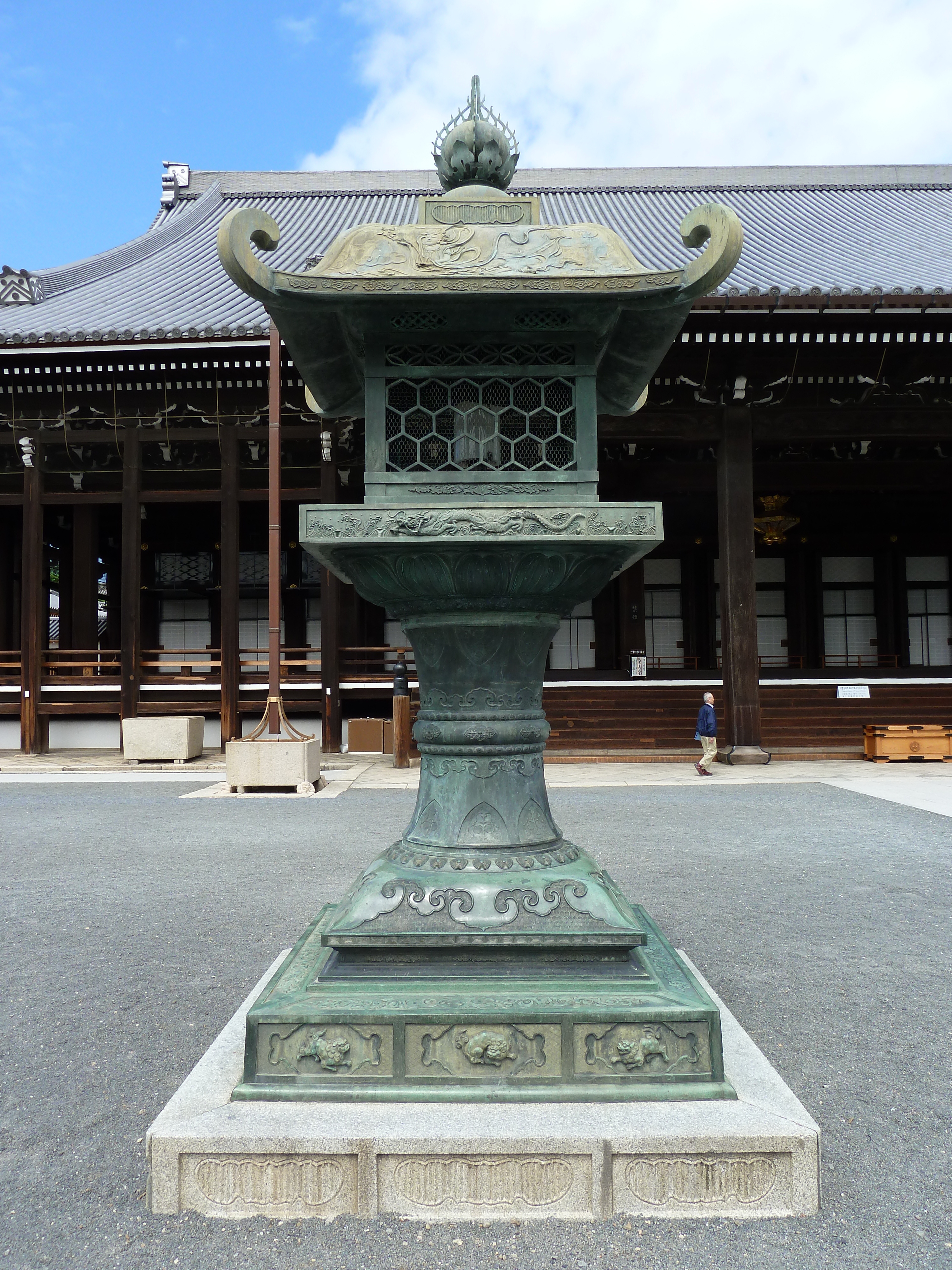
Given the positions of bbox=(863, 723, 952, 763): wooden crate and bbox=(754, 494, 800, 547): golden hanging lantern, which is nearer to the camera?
bbox=(863, 723, 952, 763): wooden crate

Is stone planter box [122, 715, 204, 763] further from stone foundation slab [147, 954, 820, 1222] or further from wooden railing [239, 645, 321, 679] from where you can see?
stone foundation slab [147, 954, 820, 1222]

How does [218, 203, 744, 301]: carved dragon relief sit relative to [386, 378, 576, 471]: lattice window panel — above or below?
above

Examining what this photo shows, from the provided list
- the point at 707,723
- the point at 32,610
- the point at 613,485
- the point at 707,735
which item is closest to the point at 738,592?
the point at 707,723

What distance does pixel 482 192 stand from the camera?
2490 millimetres

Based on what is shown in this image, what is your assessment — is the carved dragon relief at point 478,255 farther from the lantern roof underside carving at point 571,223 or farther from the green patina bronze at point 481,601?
the lantern roof underside carving at point 571,223

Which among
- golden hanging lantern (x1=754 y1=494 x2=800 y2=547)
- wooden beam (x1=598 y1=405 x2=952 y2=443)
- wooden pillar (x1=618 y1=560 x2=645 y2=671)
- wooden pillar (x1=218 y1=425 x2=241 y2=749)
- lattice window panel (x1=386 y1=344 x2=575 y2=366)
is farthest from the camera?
golden hanging lantern (x1=754 y1=494 x2=800 y2=547)

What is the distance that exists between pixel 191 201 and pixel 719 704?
16.7 meters

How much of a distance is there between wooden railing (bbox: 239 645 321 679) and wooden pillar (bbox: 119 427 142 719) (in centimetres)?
158

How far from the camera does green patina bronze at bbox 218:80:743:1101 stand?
78.8 inches

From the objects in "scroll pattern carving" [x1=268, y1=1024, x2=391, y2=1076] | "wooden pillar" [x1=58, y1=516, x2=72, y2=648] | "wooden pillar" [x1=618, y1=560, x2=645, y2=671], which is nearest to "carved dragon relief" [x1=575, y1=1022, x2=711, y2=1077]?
"scroll pattern carving" [x1=268, y1=1024, x2=391, y2=1076]

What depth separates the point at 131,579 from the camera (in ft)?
38.2

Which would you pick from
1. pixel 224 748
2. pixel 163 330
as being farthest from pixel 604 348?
pixel 224 748

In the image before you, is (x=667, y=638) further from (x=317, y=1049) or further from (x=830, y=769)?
(x=317, y=1049)

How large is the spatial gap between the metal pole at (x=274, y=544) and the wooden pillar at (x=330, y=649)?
5.99 feet
